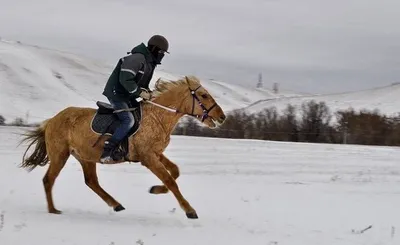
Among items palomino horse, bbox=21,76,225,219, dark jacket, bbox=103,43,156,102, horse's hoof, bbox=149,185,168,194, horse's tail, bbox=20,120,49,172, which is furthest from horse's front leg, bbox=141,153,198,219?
horse's tail, bbox=20,120,49,172

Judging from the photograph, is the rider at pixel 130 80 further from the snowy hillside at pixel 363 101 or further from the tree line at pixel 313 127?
the snowy hillside at pixel 363 101

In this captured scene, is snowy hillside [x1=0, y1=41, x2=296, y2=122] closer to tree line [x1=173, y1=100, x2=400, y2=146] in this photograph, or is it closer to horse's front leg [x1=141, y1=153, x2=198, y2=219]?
tree line [x1=173, y1=100, x2=400, y2=146]

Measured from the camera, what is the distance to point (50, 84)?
96.6 meters

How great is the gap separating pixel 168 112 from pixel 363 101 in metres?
47.1

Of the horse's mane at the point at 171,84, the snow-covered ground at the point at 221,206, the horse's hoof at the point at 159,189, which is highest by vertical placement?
the horse's mane at the point at 171,84

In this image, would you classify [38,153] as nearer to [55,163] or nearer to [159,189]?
[55,163]

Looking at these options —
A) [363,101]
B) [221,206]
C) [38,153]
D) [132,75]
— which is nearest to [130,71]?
[132,75]

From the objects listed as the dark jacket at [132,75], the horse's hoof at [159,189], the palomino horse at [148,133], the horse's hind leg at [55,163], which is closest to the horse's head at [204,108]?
the palomino horse at [148,133]

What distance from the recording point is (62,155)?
9164 millimetres

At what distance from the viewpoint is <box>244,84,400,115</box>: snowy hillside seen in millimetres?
47312

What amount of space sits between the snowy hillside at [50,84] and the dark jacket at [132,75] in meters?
58.6

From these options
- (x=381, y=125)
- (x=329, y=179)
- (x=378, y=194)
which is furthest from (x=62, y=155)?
(x=381, y=125)

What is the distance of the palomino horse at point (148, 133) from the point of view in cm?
851

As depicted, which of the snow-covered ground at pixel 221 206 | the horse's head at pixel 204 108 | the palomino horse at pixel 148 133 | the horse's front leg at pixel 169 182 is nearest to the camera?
the snow-covered ground at pixel 221 206
